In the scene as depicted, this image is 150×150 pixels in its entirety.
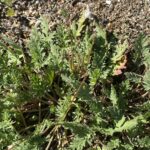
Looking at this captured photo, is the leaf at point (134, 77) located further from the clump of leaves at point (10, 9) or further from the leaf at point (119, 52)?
the clump of leaves at point (10, 9)

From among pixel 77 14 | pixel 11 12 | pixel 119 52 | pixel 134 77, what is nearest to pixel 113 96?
pixel 134 77

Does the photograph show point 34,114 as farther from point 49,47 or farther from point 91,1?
point 91,1

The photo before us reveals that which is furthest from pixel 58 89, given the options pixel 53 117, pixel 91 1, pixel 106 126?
pixel 91 1

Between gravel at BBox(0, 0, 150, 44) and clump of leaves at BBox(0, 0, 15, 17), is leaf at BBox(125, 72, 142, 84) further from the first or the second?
clump of leaves at BBox(0, 0, 15, 17)

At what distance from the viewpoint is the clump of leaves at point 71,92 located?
2.36 metres

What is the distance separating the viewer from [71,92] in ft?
7.84

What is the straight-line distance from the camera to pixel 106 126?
245 cm

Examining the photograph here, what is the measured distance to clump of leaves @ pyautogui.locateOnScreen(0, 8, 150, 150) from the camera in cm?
236

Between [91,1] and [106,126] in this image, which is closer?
[106,126]

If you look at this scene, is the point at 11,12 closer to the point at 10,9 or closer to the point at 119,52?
the point at 10,9

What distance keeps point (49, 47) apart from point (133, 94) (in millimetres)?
547

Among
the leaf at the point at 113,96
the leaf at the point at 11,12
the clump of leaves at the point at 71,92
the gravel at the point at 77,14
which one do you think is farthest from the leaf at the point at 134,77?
the leaf at the point at 11,12

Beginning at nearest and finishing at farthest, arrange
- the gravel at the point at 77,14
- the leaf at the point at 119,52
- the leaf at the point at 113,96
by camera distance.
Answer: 1. the leaf at the point at 113,96
2. the leaf at the point at 119,52
3. the gravel at the point at 77,14

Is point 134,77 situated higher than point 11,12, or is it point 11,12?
point 11,12
